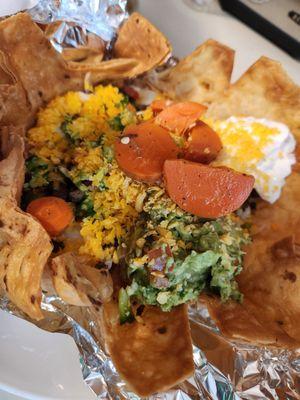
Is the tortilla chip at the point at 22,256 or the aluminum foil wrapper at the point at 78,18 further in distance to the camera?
the aluminum foil wrapper at the point at 78,18

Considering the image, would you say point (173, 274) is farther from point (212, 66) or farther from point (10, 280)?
point (212, 66)

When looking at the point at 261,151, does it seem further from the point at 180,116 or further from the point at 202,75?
the point at 202,75

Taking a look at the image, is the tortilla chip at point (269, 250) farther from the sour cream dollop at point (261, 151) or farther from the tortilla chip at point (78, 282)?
the tortilla chip at point (78, 282)

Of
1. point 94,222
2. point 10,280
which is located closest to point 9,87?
point 94,222

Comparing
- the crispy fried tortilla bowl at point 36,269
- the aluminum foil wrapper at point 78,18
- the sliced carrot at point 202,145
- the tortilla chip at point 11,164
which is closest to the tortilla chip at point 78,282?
the crispy fried tortilla bowl at point 36,269

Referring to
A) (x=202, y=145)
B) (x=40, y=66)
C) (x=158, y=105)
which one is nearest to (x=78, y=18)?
(x=40, y=66)
